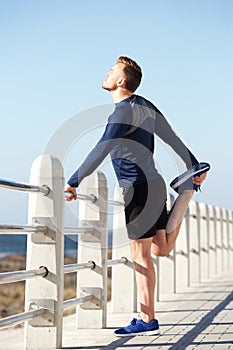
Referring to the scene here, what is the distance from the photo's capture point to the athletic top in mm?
5008

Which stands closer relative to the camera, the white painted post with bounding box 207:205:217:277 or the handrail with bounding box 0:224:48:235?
the handrail with bounding box 0:224:48:235

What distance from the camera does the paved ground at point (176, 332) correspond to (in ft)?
16.1

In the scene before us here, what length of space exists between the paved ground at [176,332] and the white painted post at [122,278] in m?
0.21

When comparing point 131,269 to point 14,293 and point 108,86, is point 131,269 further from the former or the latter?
point 14,293

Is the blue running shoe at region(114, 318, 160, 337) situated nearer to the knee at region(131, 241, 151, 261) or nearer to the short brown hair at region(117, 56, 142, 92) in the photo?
the knee at region(131, 241, 151, 261)

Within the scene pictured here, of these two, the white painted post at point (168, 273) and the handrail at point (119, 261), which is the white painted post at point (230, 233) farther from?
the handrail at point (119, 261)

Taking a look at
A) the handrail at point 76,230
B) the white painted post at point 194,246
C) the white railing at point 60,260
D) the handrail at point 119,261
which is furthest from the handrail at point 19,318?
the white painted post at point 194,246

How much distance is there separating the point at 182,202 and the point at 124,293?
7.05 ft

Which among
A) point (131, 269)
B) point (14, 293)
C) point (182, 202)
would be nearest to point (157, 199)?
point (182, 202)

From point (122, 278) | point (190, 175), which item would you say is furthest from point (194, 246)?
point (190, 175)

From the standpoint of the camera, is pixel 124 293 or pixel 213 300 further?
pixel 213 300

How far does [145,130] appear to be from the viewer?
5223 millimetres

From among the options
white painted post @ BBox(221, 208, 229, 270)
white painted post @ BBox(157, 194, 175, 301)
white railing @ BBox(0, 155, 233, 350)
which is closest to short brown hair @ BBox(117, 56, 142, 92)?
white railing @ BBox(0, 155, 233, 350)

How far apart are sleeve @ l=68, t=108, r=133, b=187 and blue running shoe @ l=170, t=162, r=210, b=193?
0.64 metres
